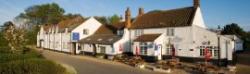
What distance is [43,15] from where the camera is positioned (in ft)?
326

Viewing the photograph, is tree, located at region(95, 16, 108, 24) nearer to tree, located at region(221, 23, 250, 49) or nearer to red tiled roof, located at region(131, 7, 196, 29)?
tree, located at region(221, 23, 250, 49)

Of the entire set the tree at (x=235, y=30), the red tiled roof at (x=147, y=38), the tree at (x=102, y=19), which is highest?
the tree at (x=102, y=19)

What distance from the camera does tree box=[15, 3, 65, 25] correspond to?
98.9 metres

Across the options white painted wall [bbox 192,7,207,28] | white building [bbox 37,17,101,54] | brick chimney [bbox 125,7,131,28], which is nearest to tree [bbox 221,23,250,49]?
white painted wall [bbox 192,7,207,28]

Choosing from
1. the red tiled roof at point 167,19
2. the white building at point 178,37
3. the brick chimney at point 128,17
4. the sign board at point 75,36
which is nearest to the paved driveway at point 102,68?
the white building at point 178,37

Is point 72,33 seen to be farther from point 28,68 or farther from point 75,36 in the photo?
point 28,68

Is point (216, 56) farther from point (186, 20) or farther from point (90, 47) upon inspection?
point (90, 47)

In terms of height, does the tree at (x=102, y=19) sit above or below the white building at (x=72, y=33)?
above

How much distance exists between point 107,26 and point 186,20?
64.5ft

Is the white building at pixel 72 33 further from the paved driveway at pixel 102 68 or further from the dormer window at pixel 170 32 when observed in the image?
the dormer window at pixel 170 32

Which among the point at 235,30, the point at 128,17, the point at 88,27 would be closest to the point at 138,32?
the point at 128,17

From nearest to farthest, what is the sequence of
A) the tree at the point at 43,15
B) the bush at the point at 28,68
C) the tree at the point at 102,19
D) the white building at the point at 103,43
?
1. the bush at the point at 28,68
2. the white building at the point at 103,43
3. the tree at the point at 102,19
4. the tree at the point at 43,15

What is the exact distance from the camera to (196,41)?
3159cm

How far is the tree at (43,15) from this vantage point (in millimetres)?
98938
